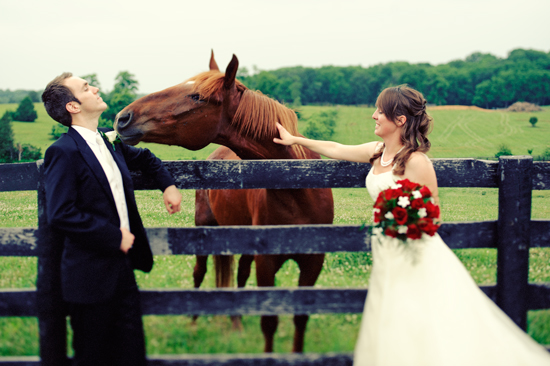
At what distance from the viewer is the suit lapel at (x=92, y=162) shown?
244 centimetres

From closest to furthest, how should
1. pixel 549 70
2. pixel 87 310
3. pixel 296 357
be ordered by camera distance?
pixel 87 310 < pixel 296 357 < pixel 549 70

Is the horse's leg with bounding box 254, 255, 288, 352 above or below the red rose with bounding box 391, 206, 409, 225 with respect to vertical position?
below

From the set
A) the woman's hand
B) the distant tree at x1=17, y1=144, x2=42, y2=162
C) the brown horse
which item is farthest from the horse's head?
the distant tree at x1=17, y1=144, x2=42, y2=162

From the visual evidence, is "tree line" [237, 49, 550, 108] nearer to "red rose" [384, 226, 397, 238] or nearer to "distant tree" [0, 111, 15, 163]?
"distant tree" [0, 111, 15, 163]

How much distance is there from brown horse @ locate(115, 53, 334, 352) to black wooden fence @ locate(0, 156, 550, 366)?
28.5 inches

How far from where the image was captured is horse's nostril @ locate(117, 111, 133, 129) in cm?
359

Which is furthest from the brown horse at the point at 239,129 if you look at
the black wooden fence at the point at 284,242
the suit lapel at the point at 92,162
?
the suit lapel at the point at 92,162

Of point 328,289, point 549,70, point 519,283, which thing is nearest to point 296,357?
point 328,289

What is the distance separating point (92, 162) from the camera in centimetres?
245

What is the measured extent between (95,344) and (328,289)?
166 cm

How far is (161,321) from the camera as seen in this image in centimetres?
454

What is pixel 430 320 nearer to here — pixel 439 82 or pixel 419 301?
pixel 419 301

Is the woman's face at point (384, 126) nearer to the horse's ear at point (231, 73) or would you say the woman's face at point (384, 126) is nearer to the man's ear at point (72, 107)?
the horse's ear at point (231, 73)

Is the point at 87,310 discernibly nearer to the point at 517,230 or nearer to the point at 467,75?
the point at 517,230
